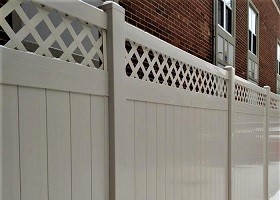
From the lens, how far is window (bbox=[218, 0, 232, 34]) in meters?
7.45

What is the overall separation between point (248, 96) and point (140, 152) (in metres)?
3.99

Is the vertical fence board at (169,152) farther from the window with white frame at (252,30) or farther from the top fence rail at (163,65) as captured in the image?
the window with white frame at (252,30)

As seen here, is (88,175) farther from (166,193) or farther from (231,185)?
(231,185)

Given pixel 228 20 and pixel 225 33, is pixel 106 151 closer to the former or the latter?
pixel 225 33

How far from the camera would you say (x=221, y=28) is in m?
7.04

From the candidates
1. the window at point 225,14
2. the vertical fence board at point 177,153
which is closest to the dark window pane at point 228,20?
the window at point 225,14

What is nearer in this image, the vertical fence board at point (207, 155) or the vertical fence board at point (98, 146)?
the vertical fence board at point (98, 146)

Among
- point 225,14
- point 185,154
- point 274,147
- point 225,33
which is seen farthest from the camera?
point 274,147

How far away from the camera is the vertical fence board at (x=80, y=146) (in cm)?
183

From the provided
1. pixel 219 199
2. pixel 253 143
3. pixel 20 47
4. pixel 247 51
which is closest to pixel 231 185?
pixel 219 199

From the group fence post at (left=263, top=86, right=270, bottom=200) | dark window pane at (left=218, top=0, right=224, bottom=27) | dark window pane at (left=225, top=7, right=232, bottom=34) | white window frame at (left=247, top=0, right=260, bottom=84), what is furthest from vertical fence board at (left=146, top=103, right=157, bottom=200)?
white window frame at (left=247, top=0, right=260, bottom=84)

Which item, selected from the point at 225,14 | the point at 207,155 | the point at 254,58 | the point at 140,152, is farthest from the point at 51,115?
the point at 254,58

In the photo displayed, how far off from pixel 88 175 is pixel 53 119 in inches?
17.6

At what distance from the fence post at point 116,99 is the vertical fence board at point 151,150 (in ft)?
1.46
